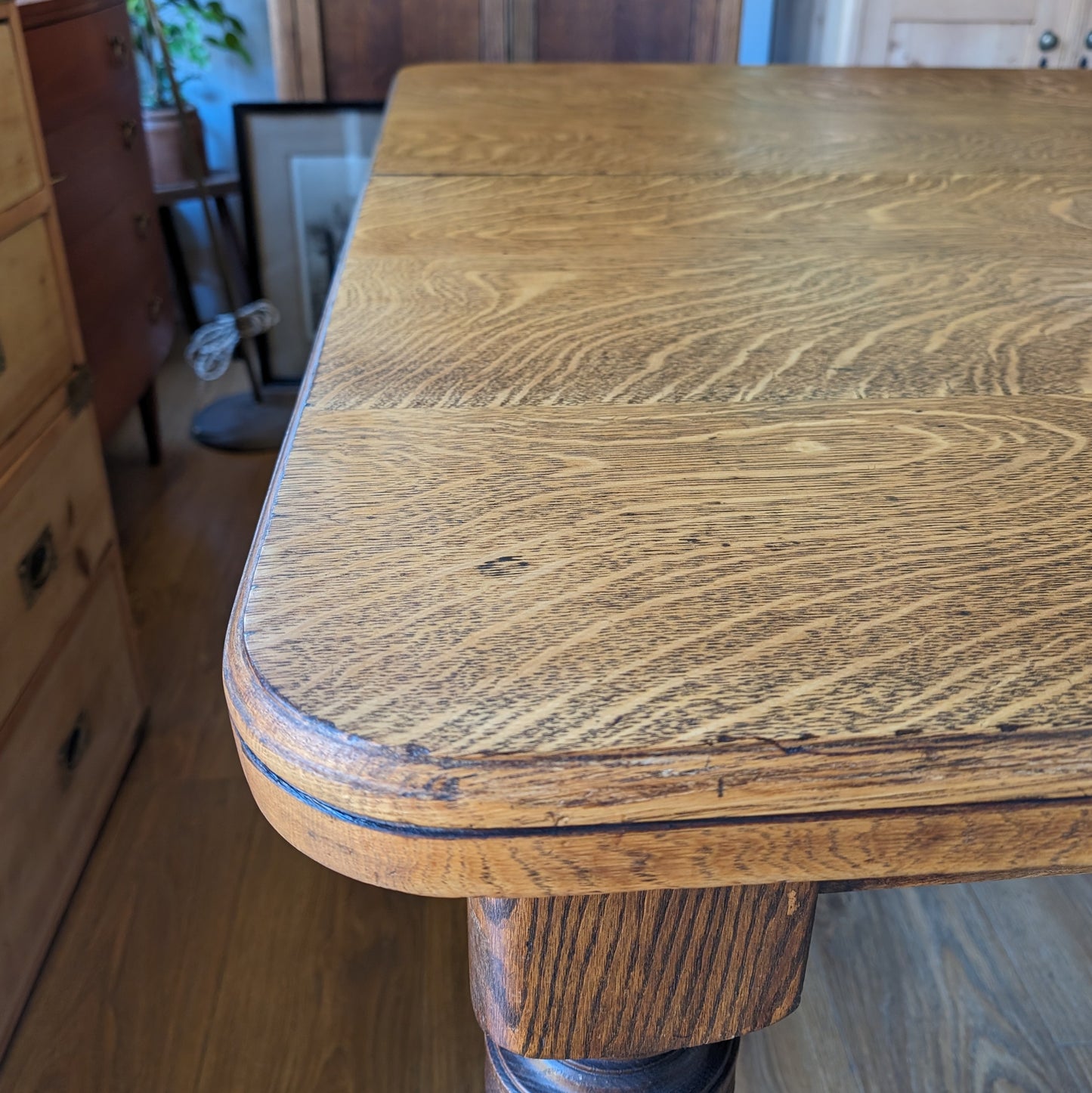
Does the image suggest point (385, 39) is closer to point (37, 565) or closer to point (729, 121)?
point (729, 121)

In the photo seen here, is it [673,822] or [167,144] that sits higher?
[673,822]

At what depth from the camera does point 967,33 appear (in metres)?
2.37

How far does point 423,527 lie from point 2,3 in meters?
0.97

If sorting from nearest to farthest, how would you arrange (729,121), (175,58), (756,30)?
(729,121) < (175,58) < (756,30)

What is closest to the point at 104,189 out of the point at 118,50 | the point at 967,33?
the point at 118,50

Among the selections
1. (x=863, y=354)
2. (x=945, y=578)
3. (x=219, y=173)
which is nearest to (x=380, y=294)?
(x=863, y=354)

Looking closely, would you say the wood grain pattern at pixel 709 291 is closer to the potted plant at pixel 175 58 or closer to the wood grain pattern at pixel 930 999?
the wood grain pattern at pixel 930 999

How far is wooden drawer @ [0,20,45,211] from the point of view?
999mm

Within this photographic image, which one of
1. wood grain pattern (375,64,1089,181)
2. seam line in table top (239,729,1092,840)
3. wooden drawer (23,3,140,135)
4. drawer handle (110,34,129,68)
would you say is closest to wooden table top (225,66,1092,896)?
seam line in table top (239,729,1092,840)

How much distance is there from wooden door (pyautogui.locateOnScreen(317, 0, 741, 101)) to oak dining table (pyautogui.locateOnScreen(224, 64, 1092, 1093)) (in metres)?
1.92

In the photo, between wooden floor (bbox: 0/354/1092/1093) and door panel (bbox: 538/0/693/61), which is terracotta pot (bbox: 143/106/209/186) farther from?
wooden floor (bbox: 0/354/1092/1093)

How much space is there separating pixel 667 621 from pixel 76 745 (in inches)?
41.9

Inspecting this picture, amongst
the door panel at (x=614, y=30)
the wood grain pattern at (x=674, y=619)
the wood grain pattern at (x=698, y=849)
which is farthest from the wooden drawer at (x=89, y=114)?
the wood grain pattern at (x=698, y=849)

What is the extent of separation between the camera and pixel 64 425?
3.78 ft
